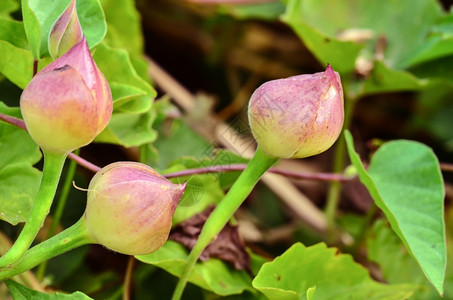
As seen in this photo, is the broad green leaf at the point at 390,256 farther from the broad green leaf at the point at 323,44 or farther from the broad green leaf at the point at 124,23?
the broad green leaf at the point at 124,23

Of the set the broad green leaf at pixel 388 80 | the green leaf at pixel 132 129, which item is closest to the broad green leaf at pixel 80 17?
the green leaf at pixel 132 129

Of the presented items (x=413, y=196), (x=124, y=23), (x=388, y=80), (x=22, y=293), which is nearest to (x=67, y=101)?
(x=22, y=293)

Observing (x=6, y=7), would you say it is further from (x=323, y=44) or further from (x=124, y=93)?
(x=323, y=44)

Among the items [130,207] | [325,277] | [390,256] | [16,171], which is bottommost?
[390,256]

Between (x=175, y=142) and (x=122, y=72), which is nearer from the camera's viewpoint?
(x=122, y=72)

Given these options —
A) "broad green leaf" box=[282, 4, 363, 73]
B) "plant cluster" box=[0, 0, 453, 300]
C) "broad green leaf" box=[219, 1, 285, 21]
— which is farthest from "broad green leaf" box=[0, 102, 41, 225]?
"broad green leaf" box=[219, 1, 285, 21]

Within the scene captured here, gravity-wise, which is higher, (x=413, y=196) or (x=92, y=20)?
(x=92, y=20)

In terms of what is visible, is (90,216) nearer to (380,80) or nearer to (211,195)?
(211,195)
